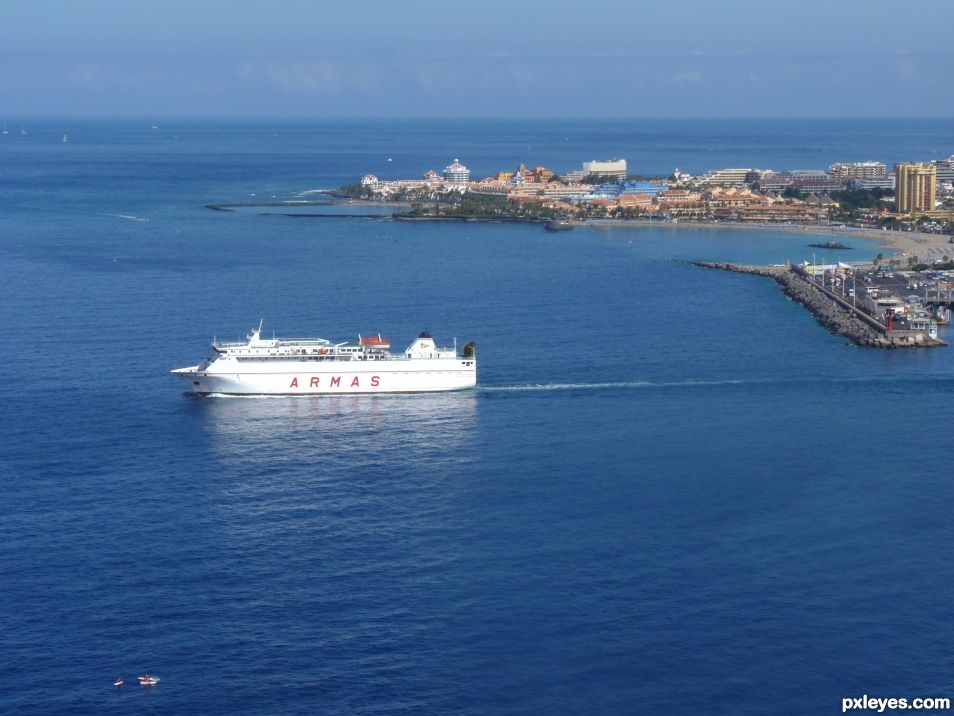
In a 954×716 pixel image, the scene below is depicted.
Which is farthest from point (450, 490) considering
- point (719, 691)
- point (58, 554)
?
point (719, 691)

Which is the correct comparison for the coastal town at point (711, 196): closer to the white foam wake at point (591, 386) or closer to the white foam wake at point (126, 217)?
the white foam wake at point (126, 217)

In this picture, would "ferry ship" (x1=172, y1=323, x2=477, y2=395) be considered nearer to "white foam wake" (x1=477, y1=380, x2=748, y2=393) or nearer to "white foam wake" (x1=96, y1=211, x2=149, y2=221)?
"white foam wake" (x1=477, y1=380, x2=748, y2=393)

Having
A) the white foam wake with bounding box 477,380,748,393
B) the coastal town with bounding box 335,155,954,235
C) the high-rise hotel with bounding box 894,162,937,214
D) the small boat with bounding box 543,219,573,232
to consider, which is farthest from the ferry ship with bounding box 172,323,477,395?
the high-rise hotel with bounding box 894,162,937,214

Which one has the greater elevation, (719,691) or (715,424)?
(715,424)

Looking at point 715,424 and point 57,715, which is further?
point 715,424

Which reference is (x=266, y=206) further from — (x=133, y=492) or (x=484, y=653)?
(x=484, y=653)

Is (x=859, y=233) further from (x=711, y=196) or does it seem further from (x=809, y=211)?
(x=711, y=196)

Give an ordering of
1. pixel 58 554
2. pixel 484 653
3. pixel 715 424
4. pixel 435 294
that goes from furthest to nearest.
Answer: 1. pixel 435 294
2. pixel 715 424
3. pixel 58 554
4. pixel 484 653
